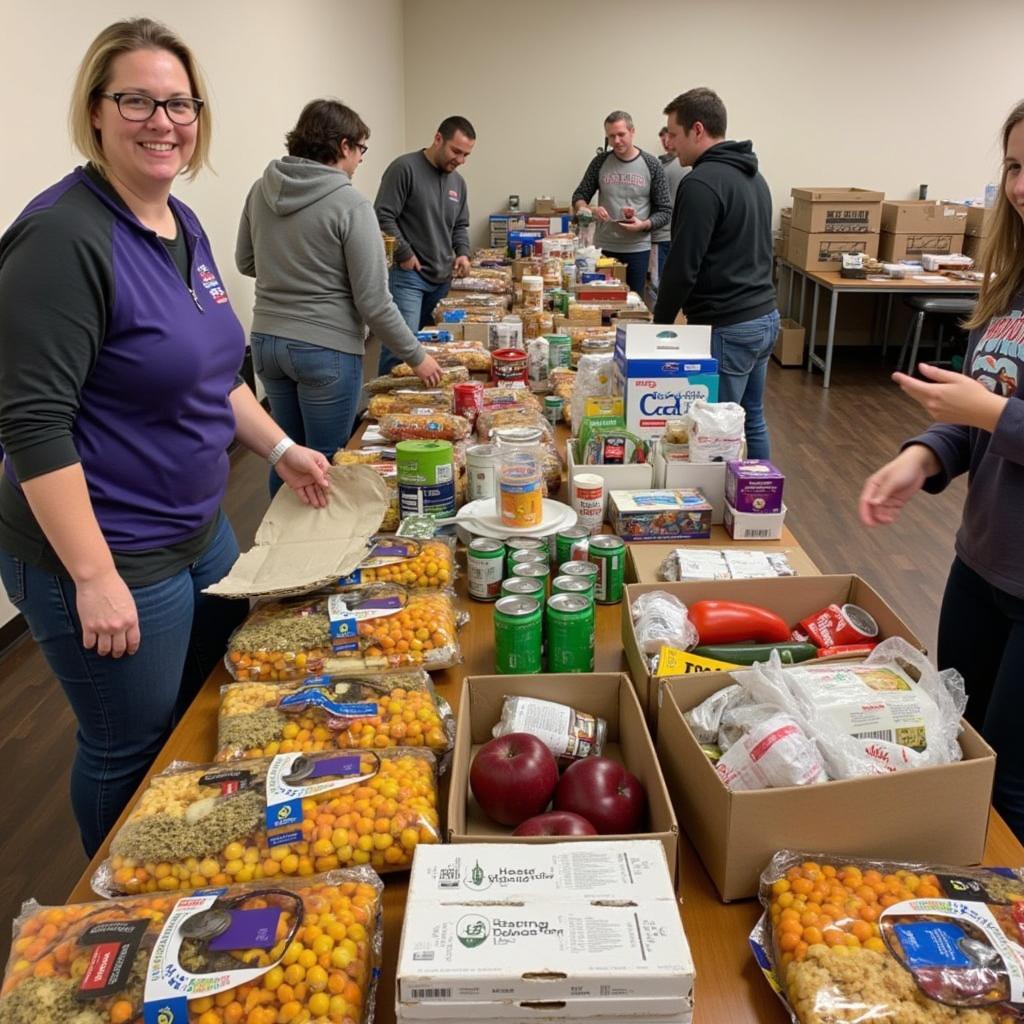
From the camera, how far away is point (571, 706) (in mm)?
1206

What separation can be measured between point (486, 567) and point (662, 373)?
0.75m

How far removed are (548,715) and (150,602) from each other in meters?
0.67

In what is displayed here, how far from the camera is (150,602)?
1355 mm

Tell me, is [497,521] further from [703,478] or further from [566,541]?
[703,478]

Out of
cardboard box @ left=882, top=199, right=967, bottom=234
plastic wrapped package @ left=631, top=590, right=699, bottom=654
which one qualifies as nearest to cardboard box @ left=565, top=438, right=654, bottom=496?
plastic wrapped package @ left=631, top=590, right=699, bottom=654

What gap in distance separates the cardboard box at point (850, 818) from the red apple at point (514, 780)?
180mm

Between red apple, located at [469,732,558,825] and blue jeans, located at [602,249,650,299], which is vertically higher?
blue jeans, located at [602,249,650,299]

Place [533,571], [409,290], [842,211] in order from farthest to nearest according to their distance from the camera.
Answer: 1. [842,211]
2. [409,290]
3. [533,571]

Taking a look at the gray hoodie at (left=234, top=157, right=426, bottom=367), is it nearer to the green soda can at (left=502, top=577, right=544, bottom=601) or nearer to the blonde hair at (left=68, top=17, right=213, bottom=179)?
the blonde hair at (left=68, top=17, right=213, bottom=179)

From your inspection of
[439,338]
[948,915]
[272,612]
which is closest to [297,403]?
[439,338]

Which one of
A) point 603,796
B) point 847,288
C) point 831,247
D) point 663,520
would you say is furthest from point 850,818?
point 831,247

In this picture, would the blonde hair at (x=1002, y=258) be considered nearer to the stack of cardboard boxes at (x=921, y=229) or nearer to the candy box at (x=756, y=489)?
the candy box at (x=756, y=489)

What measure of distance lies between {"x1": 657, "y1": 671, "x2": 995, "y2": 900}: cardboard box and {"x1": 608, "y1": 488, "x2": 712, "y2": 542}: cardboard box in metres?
0.79

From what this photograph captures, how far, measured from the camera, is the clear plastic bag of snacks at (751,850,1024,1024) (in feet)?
2.50
